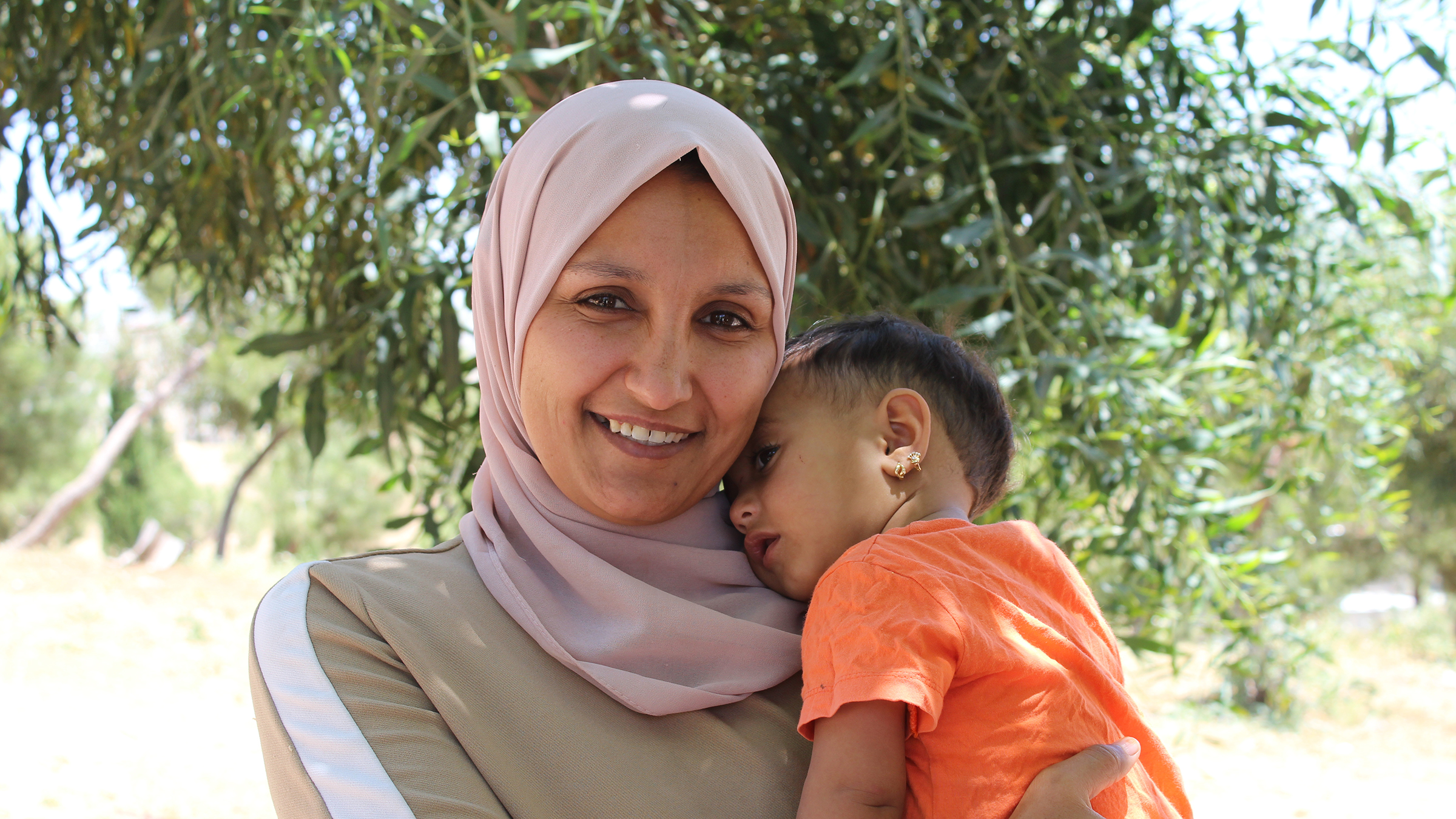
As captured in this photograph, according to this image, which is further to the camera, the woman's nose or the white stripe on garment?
the woman's nose

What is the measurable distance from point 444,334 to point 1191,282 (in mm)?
1935

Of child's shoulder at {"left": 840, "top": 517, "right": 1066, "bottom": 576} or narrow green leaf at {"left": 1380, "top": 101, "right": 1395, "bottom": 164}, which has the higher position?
narrow green leaf at {"left": 1380, "top": 101, "right": 1395, "bottom": 164}

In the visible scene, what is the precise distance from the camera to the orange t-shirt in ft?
3.63

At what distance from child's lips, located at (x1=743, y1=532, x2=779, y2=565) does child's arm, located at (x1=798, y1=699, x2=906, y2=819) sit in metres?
0.36

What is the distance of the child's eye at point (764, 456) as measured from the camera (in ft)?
4.72

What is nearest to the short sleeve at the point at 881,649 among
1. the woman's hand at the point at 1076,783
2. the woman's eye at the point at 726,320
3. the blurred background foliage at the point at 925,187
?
the woman's hand at the point at 1076,783

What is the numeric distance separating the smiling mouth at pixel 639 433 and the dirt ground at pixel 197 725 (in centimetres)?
248

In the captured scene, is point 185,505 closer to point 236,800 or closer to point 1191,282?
point 236,800

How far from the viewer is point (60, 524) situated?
12711mm

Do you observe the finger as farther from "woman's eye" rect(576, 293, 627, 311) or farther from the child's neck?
"woman's eye" rect(576, 293, 627, 311)

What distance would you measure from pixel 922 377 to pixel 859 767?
591 millimetres

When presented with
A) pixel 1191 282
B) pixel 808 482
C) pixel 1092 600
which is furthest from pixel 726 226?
pixel 1191 282

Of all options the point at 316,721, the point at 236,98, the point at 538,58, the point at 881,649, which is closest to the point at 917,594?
the point at 881,649

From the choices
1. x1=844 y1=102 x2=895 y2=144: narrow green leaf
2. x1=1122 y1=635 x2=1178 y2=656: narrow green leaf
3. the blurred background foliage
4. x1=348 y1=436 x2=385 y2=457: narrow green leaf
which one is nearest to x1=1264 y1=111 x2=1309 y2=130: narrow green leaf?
the blurred background foliage
